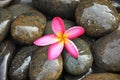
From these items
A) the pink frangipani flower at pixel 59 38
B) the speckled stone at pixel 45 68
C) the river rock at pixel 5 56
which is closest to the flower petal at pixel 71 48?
the pink frangipani flower at pixel 59 38

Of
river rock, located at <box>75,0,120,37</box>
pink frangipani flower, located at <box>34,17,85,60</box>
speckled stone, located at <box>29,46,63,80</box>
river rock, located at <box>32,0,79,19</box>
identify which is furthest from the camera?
river rock, located at <box>32,0,79,19</box>

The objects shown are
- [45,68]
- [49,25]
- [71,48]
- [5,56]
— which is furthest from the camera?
[49,25]

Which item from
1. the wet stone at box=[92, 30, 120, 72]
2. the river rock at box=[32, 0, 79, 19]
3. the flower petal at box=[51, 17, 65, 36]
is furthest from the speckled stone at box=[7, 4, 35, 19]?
the wet stone at box=[92, 30, 120, 72]

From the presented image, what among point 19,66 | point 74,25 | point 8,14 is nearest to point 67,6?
point 74,25

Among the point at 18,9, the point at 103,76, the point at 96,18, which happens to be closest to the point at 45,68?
the point at 103,76

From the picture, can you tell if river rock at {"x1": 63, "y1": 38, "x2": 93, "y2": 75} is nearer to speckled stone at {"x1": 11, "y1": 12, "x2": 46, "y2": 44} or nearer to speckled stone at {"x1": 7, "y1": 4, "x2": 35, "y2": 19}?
A: speckled stone at {"x1": 11, "y1": 12, "x2": 46, "y2": 44}

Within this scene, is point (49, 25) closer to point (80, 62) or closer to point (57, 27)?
point (57, 27)
